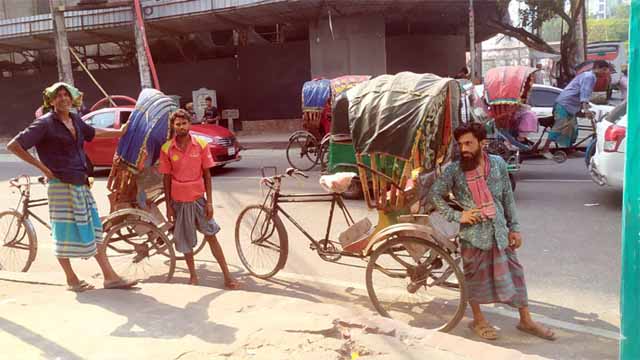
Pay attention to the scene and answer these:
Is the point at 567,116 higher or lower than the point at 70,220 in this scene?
higher

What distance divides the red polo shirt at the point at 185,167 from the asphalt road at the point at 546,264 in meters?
0.98

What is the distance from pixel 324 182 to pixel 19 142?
2431 mm

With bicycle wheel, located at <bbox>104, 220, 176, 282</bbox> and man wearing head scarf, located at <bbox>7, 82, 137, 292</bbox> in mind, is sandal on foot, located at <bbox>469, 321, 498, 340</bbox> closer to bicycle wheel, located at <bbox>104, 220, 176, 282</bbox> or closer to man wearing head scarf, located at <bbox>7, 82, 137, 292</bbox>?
bicycle wheel, located at <bbox>104, 220, 176, 282</bbox>

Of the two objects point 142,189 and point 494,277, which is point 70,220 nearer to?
point 142,189

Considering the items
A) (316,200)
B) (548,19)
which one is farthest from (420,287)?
(548,19)

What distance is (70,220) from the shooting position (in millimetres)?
5023

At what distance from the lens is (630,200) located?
2527 millimetres

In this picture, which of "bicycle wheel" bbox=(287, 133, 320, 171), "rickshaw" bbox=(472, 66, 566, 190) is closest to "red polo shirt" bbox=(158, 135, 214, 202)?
"rickshaw" bbox=(472, 66, 566, 190)

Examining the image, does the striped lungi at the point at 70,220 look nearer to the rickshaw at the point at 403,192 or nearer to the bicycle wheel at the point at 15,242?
the bicycle wheel at the point at 15,242

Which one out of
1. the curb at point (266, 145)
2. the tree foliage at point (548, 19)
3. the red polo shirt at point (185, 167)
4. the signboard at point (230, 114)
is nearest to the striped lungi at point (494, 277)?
the red polo shirt at point (185, 167)

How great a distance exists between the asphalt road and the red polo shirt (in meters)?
0.98

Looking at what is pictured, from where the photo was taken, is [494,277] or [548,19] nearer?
[494,277]

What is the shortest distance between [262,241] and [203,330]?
5.30 feet

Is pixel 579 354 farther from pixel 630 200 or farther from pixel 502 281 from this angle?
pixel 630 200
